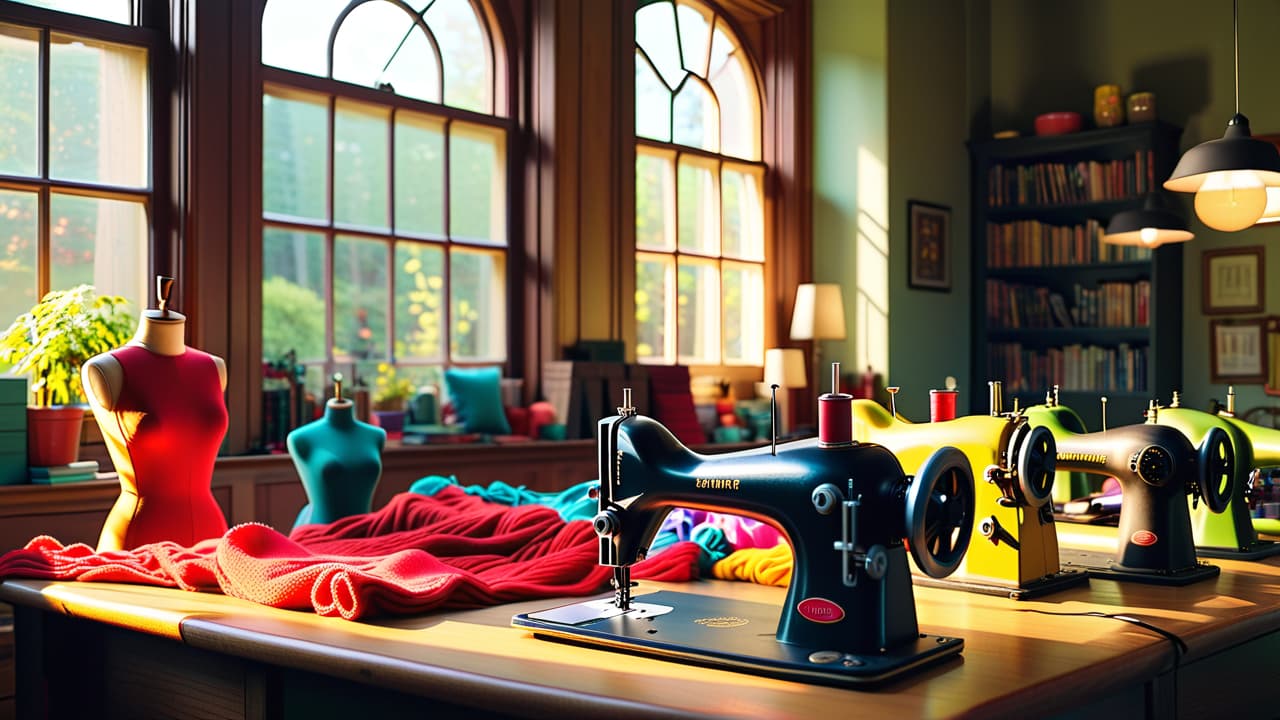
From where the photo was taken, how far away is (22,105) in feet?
13.3

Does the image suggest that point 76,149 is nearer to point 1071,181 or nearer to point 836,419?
point 836,419

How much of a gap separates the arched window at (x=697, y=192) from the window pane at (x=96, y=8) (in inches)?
100

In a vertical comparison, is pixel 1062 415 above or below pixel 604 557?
above

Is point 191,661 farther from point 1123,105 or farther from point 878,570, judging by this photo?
point 1123,105

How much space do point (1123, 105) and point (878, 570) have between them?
6.26 metres

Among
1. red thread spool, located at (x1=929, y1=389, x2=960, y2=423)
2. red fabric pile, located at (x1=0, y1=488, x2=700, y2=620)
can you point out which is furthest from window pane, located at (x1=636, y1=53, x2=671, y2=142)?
red thread spool, located at (x1=929, y1=389, x2=960, y2=423)

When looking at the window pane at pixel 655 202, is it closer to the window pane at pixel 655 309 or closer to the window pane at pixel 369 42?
the window pane at pixel 655 309

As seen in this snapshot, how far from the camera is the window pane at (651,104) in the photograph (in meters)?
6.20

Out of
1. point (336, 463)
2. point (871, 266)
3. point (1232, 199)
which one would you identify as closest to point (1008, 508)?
point (336, 463)

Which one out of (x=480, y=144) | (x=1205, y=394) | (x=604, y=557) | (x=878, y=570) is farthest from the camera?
(x=1205, y=394)

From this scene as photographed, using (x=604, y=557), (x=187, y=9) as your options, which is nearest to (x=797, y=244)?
(x=187, y=9)

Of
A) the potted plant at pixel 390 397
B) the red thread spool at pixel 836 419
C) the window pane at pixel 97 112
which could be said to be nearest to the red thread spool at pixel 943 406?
the red thread spool at pixel 836 419

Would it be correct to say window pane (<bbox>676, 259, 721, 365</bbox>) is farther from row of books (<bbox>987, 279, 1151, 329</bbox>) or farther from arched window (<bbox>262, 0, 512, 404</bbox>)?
row of books (<bbox>987, 279, 1151, 329</bbox>)

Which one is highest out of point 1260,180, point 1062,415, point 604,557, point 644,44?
point 644,44
